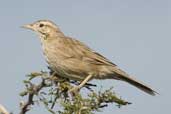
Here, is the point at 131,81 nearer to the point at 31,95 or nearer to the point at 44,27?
the point at 44,27

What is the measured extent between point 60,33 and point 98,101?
11.0 feet

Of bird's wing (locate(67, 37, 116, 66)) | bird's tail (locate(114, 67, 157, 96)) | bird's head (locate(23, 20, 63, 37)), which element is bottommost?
bird's tail (locate(114, 67, 157, 96))

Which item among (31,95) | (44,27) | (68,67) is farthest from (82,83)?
(44,27)

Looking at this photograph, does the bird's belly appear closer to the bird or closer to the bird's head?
the bird

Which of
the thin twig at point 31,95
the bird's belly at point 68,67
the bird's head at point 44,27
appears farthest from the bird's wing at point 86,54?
the thin twig at point 31,95

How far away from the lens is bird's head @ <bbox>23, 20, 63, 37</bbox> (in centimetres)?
789

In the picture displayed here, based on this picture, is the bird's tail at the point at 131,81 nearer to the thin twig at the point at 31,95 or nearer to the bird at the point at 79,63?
the bird at the point at 79,63

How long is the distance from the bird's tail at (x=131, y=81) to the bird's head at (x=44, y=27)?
1.49 metres

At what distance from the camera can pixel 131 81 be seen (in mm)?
6996

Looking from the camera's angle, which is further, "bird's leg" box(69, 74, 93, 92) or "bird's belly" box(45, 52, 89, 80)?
"bird's belly" box(45, 52, 89, 80)

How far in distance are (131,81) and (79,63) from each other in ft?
2.94

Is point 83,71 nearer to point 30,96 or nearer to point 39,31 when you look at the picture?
point 39,31

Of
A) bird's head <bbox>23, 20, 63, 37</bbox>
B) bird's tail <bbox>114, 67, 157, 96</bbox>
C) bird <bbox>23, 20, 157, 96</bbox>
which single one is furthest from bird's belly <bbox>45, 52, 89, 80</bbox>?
bird's head <bbox>23, 20, 63, 37</bbox>

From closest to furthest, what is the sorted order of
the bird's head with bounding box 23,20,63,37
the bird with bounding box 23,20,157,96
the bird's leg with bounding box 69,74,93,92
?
the bird's leg with bounding box 69,74,93,92, the bird with bounding box 23,20,157,96, the bird's head with bounding box 23,20,63,37
